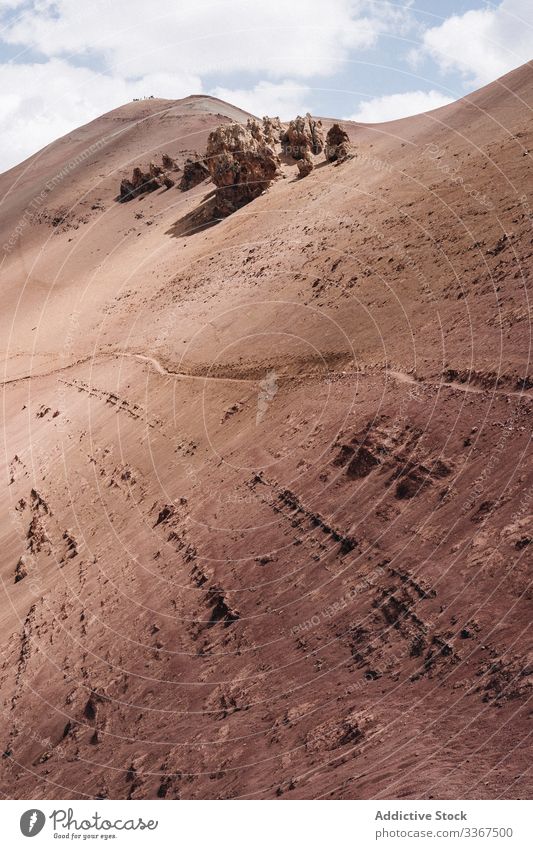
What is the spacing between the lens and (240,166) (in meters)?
48.9

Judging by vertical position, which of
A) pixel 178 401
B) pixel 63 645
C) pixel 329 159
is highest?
pixel 329 159

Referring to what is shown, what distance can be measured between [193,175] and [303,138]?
16.2 m

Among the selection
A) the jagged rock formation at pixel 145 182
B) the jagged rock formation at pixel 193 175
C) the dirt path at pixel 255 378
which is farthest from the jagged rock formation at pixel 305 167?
the jagged rock formation at pixel 145 182

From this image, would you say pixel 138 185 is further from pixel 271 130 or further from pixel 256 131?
pixel 256 131

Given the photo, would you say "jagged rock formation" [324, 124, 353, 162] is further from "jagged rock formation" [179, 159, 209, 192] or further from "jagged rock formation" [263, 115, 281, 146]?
"jagged rock formation" [179, 159, 209, 192]

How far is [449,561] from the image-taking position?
14781mm

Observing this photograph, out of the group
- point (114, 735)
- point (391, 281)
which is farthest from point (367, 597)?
point (391, 281)

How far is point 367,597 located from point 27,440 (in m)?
22.0

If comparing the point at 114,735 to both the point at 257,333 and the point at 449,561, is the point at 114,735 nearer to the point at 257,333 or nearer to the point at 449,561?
the point at 449,561

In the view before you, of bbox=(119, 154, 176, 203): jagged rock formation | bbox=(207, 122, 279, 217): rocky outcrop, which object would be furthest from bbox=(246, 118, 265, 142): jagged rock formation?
bbox=(119, 154, 176, 203): jagged rock formation

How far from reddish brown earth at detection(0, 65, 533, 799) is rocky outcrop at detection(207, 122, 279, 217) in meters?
12.0

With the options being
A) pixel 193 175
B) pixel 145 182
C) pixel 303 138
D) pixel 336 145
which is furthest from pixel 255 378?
pixel 145 182

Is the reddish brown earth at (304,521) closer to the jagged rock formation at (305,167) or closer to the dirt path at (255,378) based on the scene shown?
the dirt path at (255,378)

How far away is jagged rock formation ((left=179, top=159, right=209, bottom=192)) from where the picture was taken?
63.5 m
